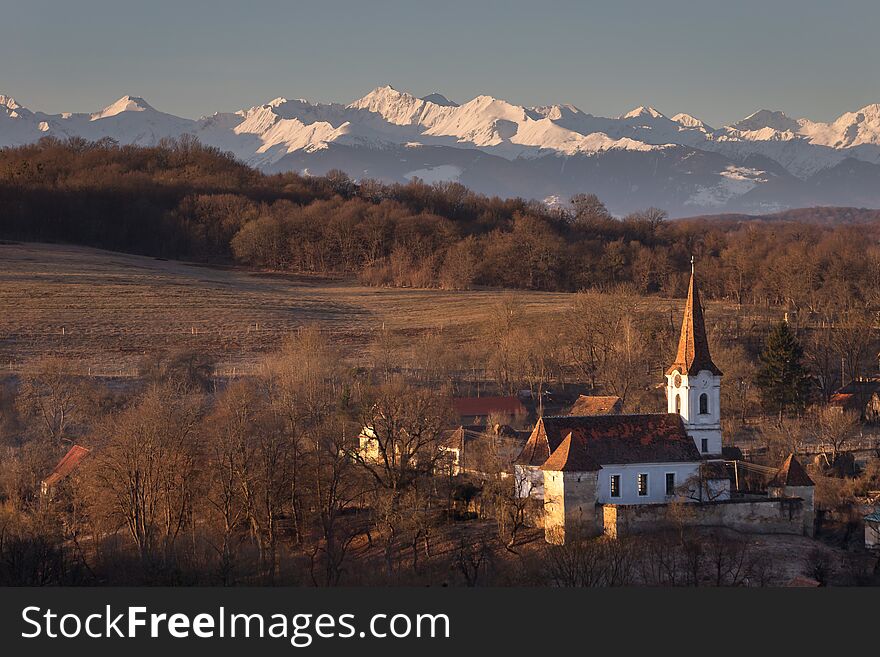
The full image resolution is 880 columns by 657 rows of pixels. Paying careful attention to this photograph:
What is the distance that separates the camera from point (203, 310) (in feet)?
405

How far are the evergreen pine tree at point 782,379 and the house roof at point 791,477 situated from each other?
85.3ft

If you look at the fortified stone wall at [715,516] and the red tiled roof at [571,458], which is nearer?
the fortified stone wall at [715,516]

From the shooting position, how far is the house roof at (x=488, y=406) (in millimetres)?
81000

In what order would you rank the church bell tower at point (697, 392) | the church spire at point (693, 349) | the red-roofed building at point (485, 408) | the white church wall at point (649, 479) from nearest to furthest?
the white church wall at point (649, 479) < the church bell tower at point (697, 392) < the church spire at point (693, 349) < the red-roofed building at point (485, 408)

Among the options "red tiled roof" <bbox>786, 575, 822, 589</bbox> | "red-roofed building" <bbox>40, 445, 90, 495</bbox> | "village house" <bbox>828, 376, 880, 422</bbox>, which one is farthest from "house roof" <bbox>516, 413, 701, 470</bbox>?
"village house" <bbox>828, 376, 880, 422</bbox>

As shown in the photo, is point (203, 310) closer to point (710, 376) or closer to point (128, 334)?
point (128, 334)

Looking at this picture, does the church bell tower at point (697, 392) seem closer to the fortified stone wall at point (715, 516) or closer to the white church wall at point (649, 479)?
the white church wall at point (649, 479)

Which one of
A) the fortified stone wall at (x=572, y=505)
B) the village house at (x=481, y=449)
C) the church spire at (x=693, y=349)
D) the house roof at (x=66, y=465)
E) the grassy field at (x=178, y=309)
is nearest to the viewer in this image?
the fortified stone wall at (x=572, y=505)

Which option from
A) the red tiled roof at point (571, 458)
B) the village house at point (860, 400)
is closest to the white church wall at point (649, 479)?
the red tiled roof at point (571, 458)

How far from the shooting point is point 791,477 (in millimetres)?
59562

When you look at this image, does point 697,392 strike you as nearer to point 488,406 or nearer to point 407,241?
point 488,406

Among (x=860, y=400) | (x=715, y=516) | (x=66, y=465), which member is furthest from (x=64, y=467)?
(x=860, y=400)

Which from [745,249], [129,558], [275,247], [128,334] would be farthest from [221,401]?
[745,249]

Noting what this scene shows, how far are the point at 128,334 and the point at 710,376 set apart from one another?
58.5 metres
